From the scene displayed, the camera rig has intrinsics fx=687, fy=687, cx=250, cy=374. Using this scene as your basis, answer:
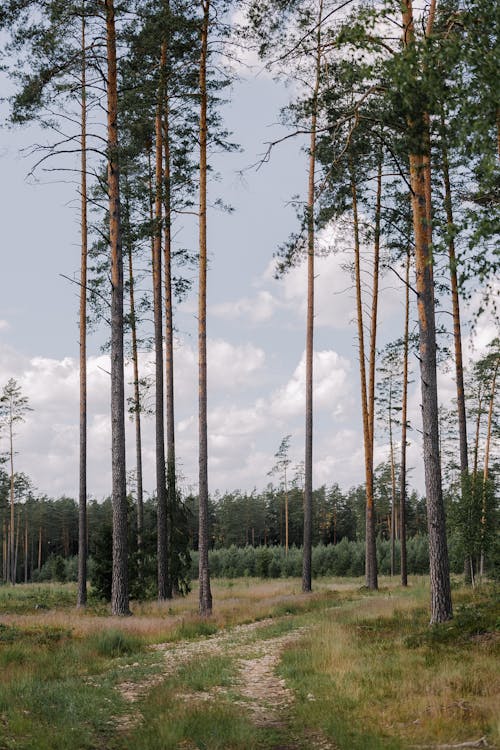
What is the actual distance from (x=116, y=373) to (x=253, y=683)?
9.09m

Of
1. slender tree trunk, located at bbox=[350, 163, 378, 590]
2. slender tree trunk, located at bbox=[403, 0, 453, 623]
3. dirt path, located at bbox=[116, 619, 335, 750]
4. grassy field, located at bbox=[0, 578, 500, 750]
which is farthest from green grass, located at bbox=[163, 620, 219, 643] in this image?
slender tree trunk, located at bbox=[350, 163, 378, 590]

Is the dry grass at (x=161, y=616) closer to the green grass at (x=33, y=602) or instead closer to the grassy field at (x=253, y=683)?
the grassy field at (x=253, y=683)

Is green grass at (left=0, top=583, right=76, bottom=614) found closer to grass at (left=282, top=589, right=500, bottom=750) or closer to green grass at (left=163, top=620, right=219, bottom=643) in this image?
green grass at (left=163, top=620, right=219, bottom=643)

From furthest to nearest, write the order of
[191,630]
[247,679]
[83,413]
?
1. [83,413]
2. [191,630]
3. [247,679]

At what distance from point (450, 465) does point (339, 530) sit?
4276cm

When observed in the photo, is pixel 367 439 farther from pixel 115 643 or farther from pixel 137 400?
pixel 115 643

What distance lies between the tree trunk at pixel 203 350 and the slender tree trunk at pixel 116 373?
79.2 inches

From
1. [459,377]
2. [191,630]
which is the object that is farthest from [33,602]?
[459,377]

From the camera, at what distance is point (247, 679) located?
9.85 m

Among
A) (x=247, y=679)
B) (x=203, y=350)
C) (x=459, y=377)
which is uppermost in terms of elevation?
(x=203, y=350)

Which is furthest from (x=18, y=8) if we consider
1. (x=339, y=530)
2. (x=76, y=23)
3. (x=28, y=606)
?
(x=339, y=530)

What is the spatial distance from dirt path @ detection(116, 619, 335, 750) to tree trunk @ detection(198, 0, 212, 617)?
2568 millimetres

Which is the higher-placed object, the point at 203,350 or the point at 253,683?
the point at 203,350

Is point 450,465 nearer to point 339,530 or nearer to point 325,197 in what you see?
point 325,197
